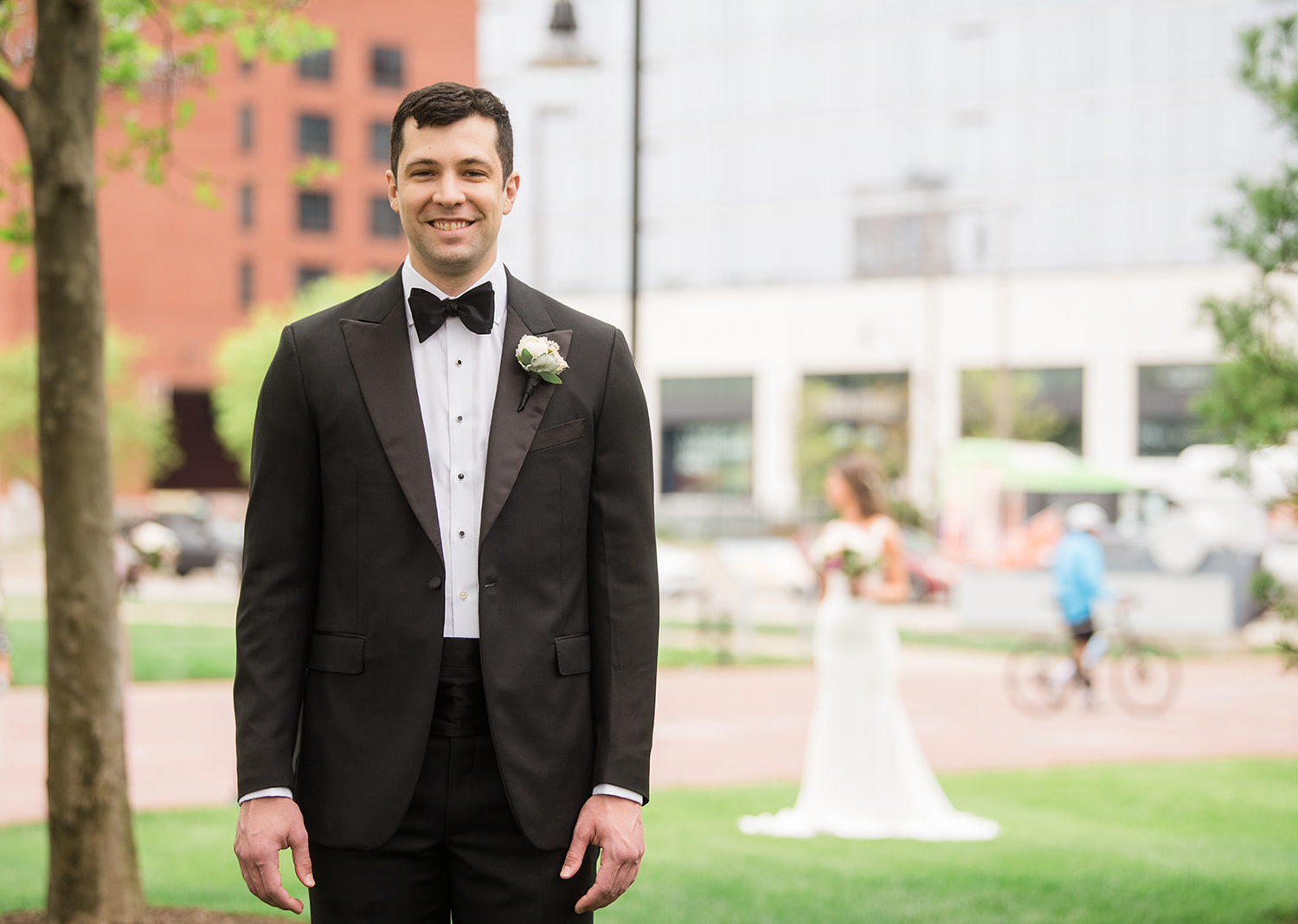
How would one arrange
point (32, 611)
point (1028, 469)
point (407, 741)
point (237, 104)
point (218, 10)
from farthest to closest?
point (237, 104) → point (1028, 469) → point (32, 611) → point (218, 10) → point (407, 741)

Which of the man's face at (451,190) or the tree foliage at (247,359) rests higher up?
the tree foliage at (247,359)

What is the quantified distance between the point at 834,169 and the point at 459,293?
5232 cm

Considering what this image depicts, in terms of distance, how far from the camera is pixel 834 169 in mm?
53469

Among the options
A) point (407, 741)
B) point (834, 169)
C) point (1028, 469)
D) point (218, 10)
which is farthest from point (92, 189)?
point (834, 169)

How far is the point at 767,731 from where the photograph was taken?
13.6 m

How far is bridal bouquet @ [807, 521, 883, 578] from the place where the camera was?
9.04 metres

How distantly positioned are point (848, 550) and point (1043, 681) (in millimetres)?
7026

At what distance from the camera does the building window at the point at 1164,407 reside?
46.2 metres

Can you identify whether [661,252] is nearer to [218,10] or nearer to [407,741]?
[218,10]

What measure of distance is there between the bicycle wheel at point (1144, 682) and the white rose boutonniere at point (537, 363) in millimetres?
13800

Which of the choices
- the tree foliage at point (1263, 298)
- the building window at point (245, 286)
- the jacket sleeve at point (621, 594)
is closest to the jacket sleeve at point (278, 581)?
the jacket sleeve at point (621, 594)

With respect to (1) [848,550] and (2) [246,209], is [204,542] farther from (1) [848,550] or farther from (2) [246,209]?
(2) [246,209]

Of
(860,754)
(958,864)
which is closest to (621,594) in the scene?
(958,864)

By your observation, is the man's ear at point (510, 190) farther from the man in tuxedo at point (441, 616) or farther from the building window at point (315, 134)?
the building window at point (315, 134)
